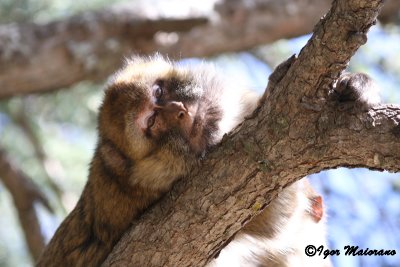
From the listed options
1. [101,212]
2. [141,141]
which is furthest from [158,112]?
[101,212]

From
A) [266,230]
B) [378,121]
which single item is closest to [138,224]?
[266,230]

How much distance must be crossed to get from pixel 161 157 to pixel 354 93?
945 millimetres

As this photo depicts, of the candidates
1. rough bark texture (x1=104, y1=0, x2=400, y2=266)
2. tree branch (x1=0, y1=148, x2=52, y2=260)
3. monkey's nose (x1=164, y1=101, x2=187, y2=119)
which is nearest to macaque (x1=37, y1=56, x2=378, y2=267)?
monkey's nose (x1=164, y1=101, x2=187, y2=119)

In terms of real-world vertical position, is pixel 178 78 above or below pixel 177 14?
below

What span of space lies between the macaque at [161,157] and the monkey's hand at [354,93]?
0.67m

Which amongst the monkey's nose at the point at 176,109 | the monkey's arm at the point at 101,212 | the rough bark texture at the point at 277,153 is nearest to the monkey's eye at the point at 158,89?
the monkey's nose at the point at 176,109

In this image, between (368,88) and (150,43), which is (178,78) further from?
(150,43)

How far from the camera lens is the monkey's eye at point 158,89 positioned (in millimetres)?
3158

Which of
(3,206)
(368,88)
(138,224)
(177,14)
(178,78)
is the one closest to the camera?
(368,88)

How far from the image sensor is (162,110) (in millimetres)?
3023

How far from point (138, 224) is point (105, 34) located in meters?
2.68

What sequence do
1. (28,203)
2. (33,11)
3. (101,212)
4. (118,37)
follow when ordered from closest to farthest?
1. (101,212)
2. (28,203)
3. (118,37)
4. (33,11)

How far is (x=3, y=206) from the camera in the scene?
6.87 metres

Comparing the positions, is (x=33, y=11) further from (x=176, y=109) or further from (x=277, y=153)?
(x=277, y=153)
